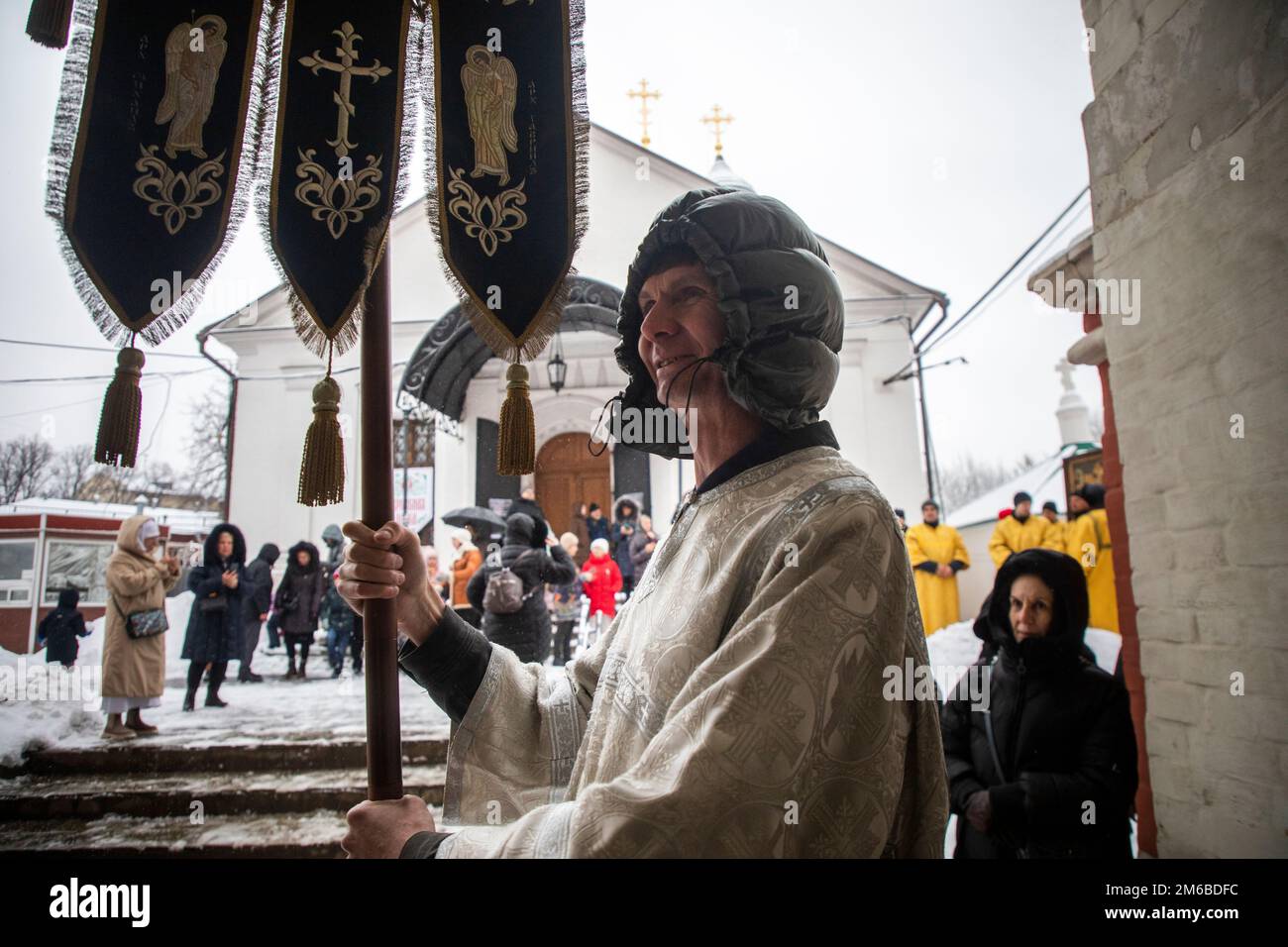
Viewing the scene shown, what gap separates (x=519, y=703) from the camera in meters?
1.56

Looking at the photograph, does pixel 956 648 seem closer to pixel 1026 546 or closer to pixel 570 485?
pixel 1026 546

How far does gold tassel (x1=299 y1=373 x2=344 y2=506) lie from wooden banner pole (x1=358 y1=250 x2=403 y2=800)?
0.08 m

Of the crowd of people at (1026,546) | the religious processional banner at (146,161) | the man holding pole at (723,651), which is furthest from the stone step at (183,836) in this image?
the crowd of people at (1026,546)

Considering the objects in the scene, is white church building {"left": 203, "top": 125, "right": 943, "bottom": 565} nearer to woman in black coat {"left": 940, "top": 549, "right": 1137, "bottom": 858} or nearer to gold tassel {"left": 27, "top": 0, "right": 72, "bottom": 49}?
woman in black coat {"left": 940, "top": 549, "right": 1137, "bottom": 858}

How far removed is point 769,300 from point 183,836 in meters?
4.95

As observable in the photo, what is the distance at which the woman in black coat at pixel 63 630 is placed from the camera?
5.16 m

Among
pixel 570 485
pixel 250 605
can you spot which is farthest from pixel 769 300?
pixel 570 485

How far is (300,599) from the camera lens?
731 centimetres

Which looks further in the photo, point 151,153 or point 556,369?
point 556,369

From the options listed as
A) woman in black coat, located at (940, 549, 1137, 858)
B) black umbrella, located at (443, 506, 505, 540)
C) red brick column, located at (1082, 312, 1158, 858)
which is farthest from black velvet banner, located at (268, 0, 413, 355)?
black umbrella, located at (443, 506, 505, 540)

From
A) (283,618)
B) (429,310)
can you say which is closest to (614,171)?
(429,310)
